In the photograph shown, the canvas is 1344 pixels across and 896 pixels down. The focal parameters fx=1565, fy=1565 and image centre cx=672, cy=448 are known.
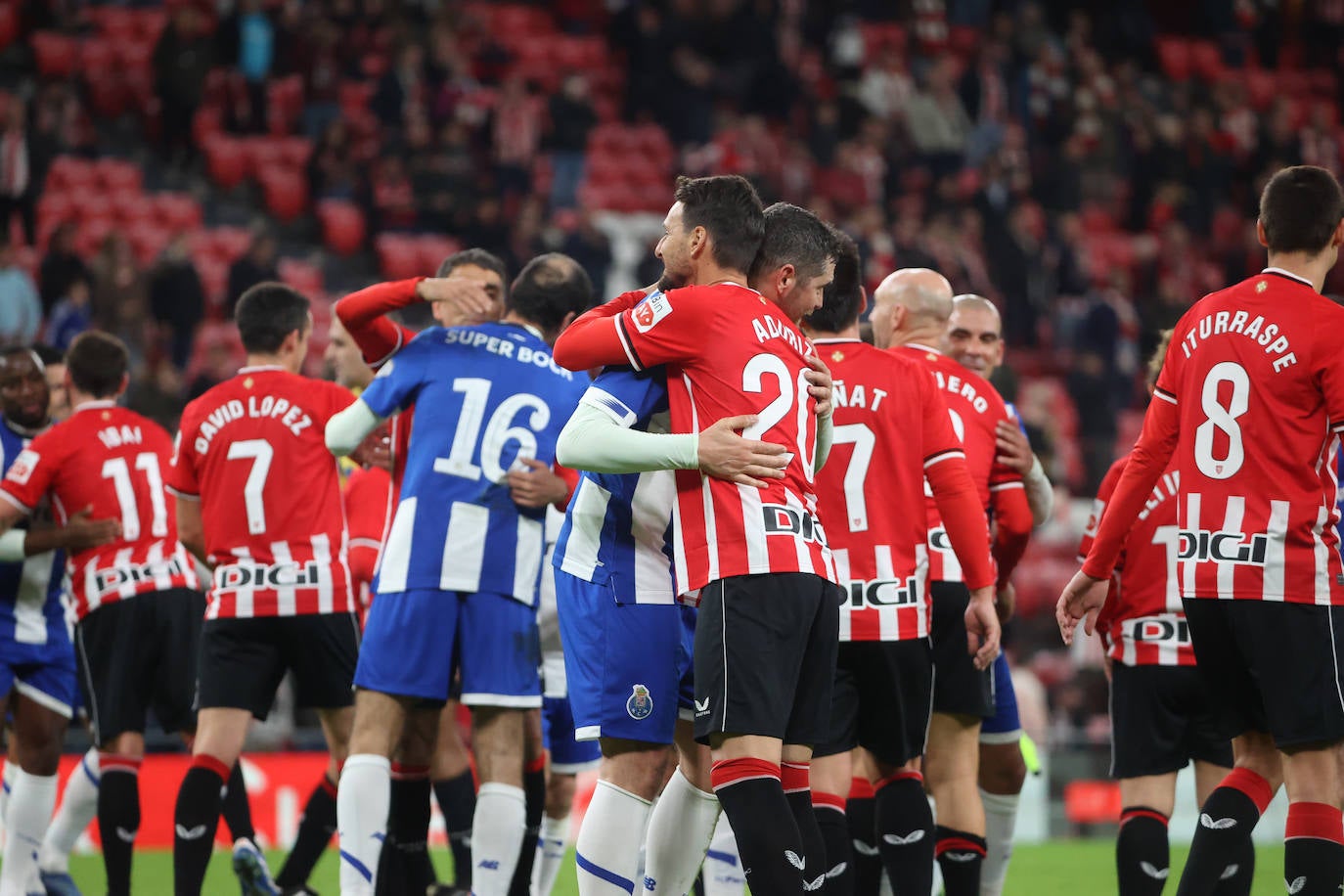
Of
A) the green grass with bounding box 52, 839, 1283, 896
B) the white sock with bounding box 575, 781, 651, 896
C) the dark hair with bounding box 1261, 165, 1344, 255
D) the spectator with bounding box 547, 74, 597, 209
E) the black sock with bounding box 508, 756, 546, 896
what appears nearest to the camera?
the white sock with bounding box 575, 781, 651, 896

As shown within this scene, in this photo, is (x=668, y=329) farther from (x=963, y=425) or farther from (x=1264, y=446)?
(x=963, y=425)

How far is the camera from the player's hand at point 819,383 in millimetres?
4945

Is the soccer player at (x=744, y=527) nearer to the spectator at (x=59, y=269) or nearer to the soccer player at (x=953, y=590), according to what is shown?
the soccer player at (x=953, y=590)

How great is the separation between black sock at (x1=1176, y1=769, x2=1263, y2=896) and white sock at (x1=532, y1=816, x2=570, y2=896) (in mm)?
2809

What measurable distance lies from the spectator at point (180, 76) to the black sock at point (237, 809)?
11.7 meters

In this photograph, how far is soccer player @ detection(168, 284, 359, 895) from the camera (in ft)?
22.1

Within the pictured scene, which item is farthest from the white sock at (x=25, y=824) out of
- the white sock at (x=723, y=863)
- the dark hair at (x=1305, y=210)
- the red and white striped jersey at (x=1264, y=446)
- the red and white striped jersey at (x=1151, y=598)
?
the dark hair at (x=1305, y=210)

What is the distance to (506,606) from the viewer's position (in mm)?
6051

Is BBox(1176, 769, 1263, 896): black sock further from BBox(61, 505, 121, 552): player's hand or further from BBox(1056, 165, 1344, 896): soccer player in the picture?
BBox(61, 505, 121, 552): player's hand

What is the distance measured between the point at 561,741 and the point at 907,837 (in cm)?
189

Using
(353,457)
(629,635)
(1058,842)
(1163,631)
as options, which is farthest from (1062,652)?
(629,635)

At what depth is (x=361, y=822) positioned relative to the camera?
570cm

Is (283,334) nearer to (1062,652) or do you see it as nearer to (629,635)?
(629,635)

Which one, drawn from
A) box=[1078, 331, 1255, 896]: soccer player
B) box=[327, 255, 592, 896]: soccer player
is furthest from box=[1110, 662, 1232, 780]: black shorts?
box=[327, 255, 592, 896]: soccer player
